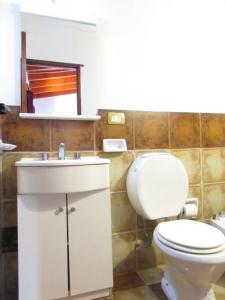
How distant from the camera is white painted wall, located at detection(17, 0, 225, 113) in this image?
156 cm

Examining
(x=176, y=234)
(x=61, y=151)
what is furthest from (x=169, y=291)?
(x=61, y=151)

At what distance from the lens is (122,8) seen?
1604 mm

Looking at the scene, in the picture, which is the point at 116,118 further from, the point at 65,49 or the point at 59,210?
the point at 59,210

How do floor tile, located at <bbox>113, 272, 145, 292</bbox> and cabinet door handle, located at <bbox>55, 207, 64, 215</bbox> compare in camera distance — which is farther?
floor tile, located at <bbox>113, 272, 145, 292</bbox>

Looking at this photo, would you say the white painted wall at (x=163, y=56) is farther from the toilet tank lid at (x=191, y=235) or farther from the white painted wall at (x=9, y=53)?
the toilet tank lid at (x=191, y=235)

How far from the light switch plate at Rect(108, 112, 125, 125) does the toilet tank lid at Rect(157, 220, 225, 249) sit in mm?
722

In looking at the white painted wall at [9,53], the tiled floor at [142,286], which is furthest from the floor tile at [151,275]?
the white painted wall at [9,53]

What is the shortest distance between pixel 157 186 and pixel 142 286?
648 mm

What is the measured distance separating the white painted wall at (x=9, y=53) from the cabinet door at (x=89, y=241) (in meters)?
0.74

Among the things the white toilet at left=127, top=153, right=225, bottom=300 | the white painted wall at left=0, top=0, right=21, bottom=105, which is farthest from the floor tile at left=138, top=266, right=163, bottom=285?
the white painted wall at left=0, top=0, right=21, bottom=105

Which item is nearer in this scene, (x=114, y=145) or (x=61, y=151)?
(x=61, y=151)

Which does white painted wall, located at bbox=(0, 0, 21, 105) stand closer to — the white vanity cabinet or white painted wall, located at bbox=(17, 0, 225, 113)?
white painted wall, located at bbox=(17, 0, 225, 113)

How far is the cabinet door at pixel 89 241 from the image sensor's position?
1160 mm

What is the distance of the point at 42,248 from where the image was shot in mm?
1107
